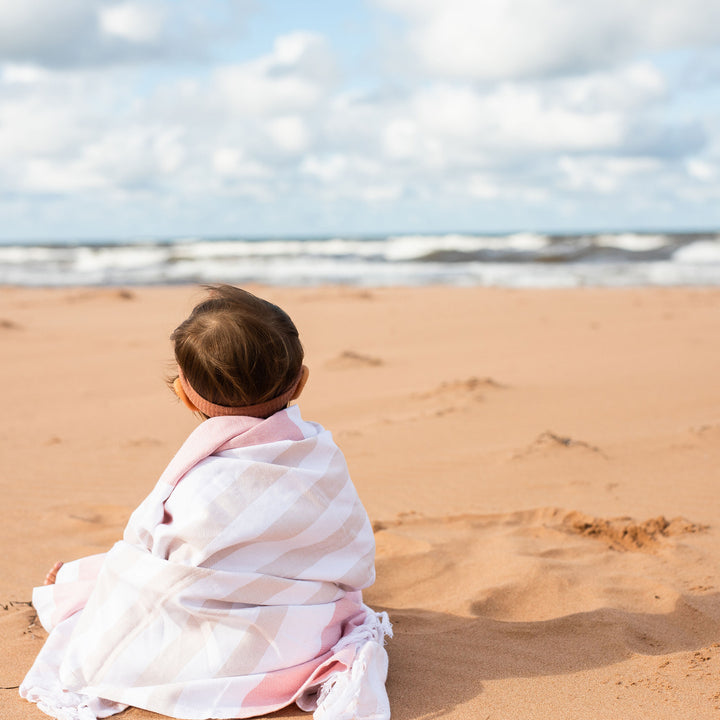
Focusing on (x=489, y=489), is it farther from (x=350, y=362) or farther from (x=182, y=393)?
(x=350, y=362)

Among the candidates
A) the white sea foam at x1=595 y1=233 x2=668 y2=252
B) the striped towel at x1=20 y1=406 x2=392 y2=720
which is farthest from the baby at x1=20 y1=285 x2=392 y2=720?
the white sea foam at x1=595 y1=233 x2=668 y2=252

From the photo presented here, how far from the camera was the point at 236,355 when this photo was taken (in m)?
1.94

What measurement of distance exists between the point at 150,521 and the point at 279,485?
329 mm

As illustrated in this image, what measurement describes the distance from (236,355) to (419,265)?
23.6 metres

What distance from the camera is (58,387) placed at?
22.1 ft

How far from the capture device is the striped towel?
76.1 inches

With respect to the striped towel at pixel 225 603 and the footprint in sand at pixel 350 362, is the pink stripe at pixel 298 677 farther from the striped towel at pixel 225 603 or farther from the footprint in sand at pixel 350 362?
the footprint in sand at pixel 350 362

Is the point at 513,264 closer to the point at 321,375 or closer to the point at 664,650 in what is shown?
the point at 321,375

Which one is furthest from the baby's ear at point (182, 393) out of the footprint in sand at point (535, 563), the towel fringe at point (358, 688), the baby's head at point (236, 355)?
the footprint in sand at point (535, 563)

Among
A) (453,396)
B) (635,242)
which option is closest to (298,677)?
(453,396)

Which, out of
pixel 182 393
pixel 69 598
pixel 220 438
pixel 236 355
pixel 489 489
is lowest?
pixel 489 489

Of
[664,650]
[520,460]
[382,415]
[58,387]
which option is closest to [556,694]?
[664,650]

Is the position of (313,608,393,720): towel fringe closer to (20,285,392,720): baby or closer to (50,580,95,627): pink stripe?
(20,285,392,720): baby

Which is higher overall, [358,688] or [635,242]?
[635,242]
